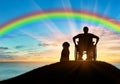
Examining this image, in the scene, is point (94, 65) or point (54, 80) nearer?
point (54, 80)

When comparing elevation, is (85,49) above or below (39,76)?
above

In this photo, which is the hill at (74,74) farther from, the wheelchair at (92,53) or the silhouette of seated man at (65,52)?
the silhouette of seated man at (65,52)

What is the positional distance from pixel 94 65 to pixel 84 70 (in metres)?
0.97

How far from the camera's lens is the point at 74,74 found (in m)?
24.6

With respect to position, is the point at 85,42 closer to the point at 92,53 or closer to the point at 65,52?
the point at 92,53

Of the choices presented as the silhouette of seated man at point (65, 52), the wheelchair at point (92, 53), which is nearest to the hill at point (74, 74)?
the wheelchair at point (92, 53)

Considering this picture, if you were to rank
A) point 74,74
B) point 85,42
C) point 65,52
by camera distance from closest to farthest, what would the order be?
point 74,74
point 85,42
point 65,52

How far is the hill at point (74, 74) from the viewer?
Answer: 78.4 ft

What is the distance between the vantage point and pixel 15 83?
82.9 ft

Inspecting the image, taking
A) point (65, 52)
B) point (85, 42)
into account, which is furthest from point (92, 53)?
point (65, 52)

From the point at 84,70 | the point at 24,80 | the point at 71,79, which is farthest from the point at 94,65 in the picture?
the point at 24,80

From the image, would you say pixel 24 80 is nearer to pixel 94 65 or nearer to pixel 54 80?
pixel 54 80

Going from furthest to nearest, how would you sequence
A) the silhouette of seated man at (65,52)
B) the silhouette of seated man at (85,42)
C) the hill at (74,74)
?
the silhouette of seated man at (65,52), the silhouette of seated man at (85,42), the hill at (74,74)

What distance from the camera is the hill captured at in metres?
23.9
